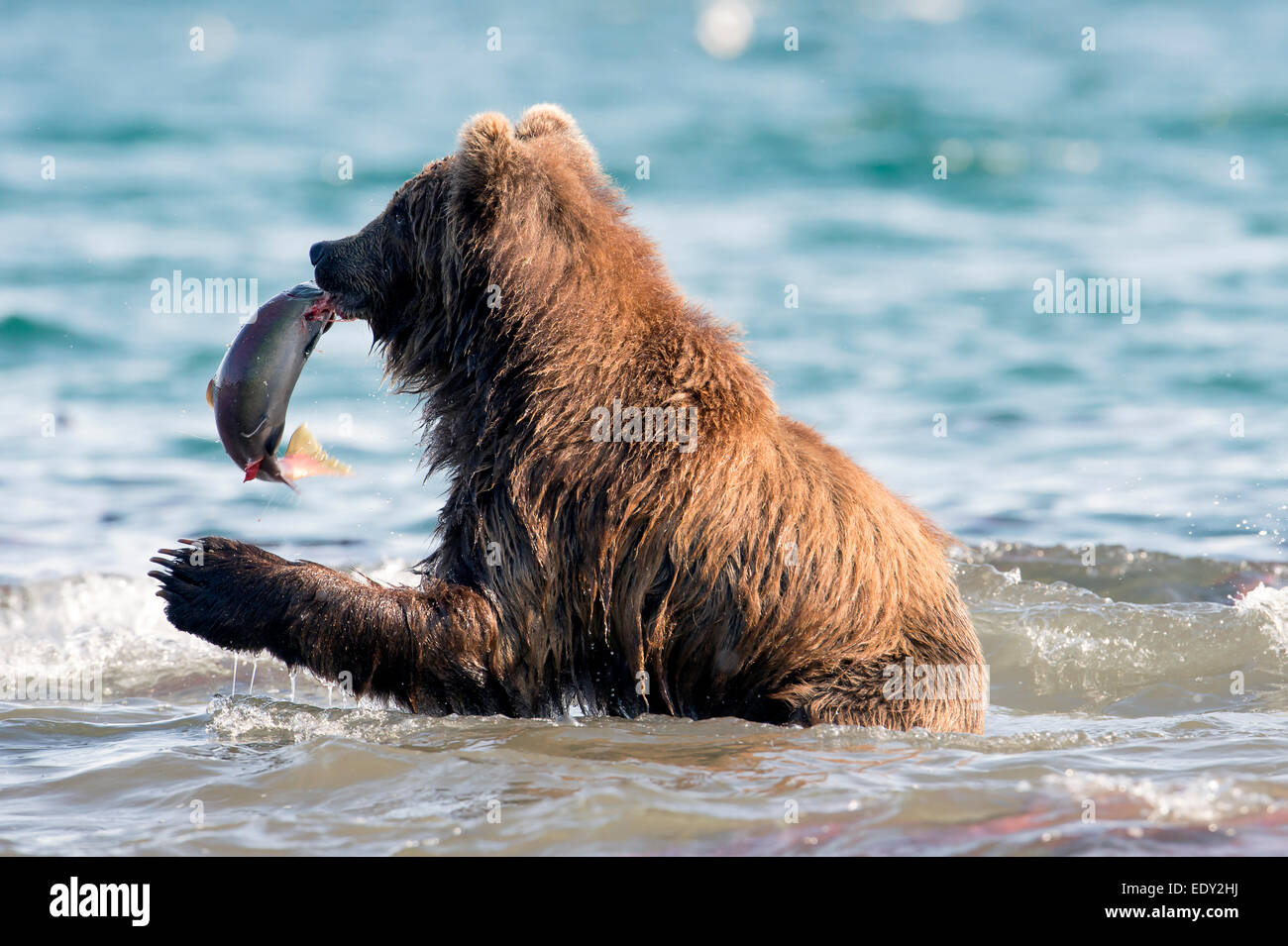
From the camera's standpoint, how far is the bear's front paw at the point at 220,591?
19.2ft

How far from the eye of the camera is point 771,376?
9281 mm

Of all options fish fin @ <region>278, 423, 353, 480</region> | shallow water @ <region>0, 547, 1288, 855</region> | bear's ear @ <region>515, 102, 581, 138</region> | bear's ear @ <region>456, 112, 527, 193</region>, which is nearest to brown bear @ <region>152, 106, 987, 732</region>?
bear's ear @ <region>456, 112, 527, 193</region>

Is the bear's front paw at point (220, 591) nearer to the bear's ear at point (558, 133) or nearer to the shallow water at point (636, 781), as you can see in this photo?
the shallow water at point (636, 781)

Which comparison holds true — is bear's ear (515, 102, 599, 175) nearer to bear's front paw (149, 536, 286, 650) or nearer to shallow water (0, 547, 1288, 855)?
bear's front paw (149, 536, 286, 650)

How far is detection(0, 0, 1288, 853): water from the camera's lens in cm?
518

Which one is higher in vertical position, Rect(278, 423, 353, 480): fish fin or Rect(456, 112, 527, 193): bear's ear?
Rect(456, 112, 527, 193): bear's ear

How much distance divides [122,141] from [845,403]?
483 inches

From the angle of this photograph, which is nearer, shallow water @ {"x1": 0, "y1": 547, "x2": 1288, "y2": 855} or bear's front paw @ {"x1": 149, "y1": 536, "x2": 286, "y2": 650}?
shallow water @ {"x1": 0, "y1": 547, "x2": 1288, "y2": 855}

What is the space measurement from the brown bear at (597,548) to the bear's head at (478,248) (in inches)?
0.5

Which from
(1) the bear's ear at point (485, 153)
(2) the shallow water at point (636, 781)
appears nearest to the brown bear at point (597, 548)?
(1) the bear's ear at point (485, 153)

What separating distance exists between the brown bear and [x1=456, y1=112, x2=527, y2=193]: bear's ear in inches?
0.4

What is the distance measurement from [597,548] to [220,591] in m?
1.63

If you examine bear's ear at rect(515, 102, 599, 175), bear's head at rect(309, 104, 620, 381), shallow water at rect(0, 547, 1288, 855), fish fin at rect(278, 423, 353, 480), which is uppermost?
bear's ear at rect(515, 102, 599, 175)

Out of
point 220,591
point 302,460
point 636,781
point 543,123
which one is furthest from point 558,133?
point 636,781
